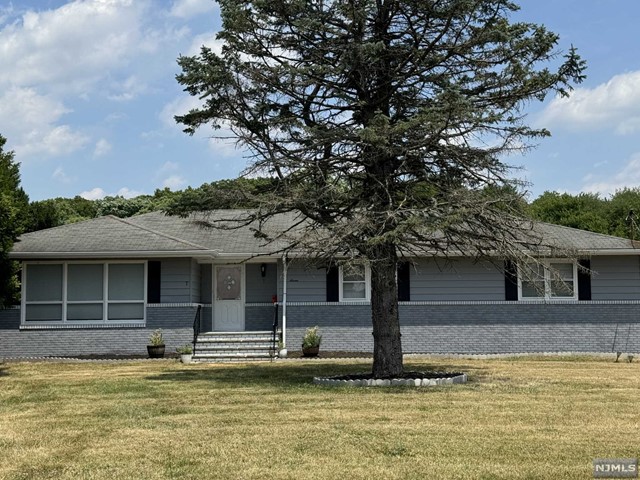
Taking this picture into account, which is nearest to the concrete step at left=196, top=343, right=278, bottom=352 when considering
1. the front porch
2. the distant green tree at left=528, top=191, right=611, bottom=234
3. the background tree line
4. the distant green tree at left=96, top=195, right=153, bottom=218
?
the front porch

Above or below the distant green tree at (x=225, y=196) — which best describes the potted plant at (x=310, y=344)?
below

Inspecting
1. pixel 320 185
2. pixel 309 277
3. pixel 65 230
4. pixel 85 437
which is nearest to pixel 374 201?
pixel 320 185

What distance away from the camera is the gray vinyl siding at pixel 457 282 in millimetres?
21000

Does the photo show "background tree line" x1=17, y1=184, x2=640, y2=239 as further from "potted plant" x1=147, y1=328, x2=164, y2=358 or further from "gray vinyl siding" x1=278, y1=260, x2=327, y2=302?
"potted plant" x1=147, y1=328, x2=164, y2=358

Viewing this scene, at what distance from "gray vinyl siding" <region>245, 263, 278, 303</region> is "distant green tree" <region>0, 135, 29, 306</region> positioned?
628cm

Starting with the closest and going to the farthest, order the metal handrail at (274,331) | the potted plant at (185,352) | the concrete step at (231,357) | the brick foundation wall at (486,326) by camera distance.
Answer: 1. the potted plant at (185,352)
2. the concrete step at (231,357)
3. the metal handrail at (274,331)
4. the brick foundation wall at (486,326)

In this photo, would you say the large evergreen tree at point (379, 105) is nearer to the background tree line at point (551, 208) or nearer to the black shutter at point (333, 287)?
the black shutter at point (333, 287)

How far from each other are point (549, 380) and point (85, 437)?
8862mm

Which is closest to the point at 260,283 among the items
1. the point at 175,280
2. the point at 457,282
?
the point at 175,280

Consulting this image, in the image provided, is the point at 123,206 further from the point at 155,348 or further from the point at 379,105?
the point at 379,105

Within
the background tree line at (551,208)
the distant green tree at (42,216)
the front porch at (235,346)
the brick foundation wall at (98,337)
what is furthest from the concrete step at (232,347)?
the distant green tree at (42,216)

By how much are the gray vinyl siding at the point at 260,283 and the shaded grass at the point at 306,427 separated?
658cm

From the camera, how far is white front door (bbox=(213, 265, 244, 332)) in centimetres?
2180

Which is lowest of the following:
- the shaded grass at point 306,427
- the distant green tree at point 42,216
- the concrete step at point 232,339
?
the shaded grass at point 306,427
